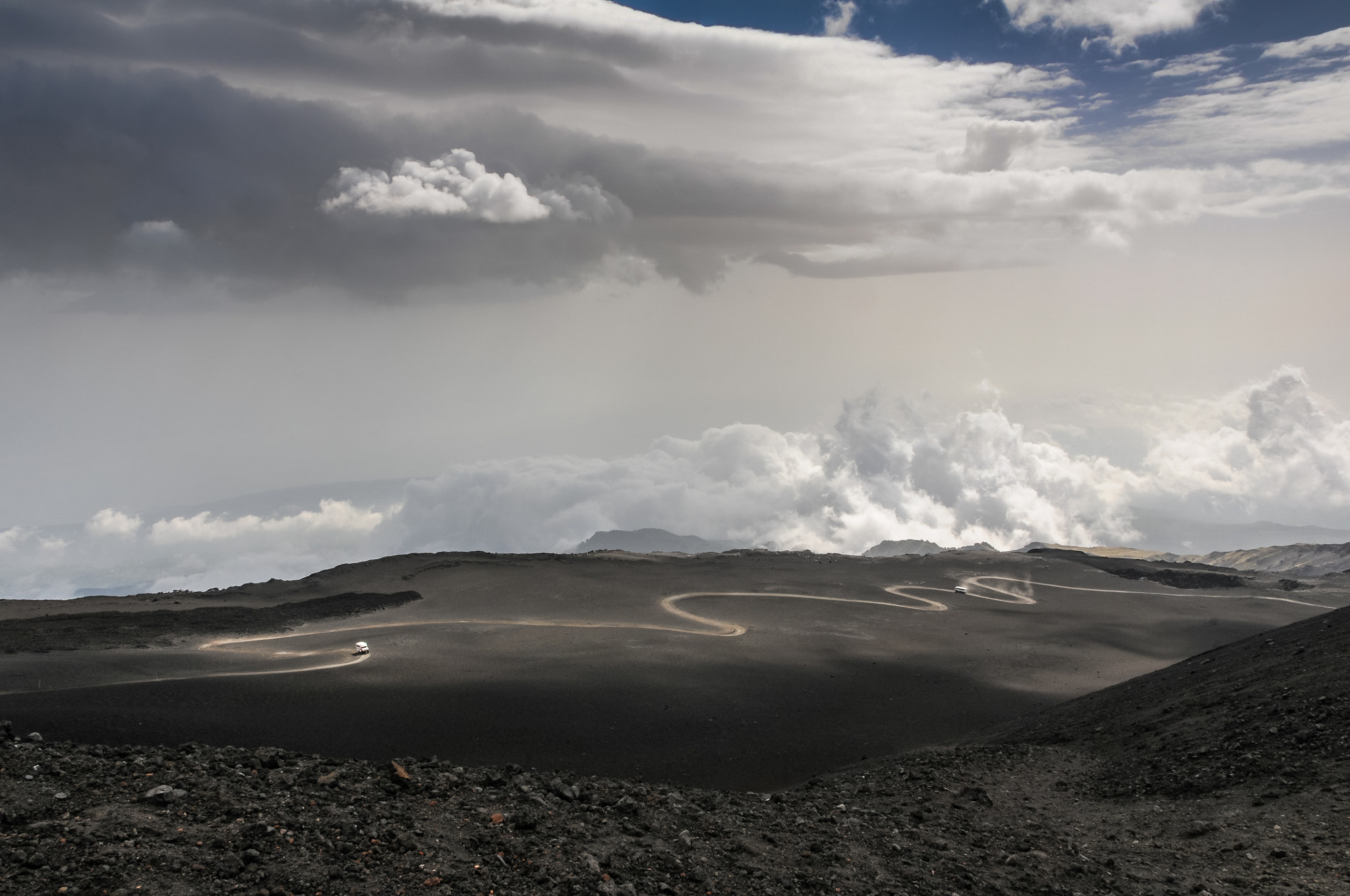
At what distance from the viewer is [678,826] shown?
15398 mm

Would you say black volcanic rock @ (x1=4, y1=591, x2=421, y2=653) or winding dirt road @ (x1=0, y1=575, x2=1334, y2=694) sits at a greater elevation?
black volcanic rock @ (x1=4, y1=591, x2=421, y2=653)

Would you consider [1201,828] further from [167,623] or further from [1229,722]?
[167,623]

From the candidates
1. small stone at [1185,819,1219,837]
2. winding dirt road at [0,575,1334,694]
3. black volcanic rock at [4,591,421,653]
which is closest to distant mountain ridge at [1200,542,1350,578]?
winding dirt road at [0,575,1334,694]

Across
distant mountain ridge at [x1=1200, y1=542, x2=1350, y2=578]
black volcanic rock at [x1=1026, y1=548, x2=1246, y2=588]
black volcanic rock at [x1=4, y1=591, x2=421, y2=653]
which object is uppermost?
black volcanic rock at [x1=4, y1=591, x2=421, y2=653]

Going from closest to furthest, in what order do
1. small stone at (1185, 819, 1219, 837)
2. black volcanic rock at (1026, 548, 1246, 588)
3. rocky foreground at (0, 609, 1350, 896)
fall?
rocky foreground at (0, 609, 1350, 896) → small stone at (1185, 819, 1219, 837) → black volcanic rock at (1026, 548, 1246, 588)

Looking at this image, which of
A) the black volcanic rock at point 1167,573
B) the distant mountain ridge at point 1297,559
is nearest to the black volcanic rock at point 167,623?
the black volcanic rock at point 1167,573

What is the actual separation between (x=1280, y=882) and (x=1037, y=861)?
3741 millimetres

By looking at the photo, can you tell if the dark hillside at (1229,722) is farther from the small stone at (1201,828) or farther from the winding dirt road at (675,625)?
the winding dirt road at (675,625)

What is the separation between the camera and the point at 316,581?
2346 inches

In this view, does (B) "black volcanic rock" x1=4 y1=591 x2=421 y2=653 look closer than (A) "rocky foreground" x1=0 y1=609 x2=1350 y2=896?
No

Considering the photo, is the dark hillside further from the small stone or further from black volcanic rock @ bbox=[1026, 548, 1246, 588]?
black volcanic rock @ bbox=[1026, 548, 1246, 588]

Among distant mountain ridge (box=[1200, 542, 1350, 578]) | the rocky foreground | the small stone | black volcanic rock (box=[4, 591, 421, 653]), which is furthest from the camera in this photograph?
distant mountain ridge (box=[1200, 542, 1350, 578])

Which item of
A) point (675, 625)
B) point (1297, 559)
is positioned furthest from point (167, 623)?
point (1297, 559)

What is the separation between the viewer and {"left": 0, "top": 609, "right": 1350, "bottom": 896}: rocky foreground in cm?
1186
